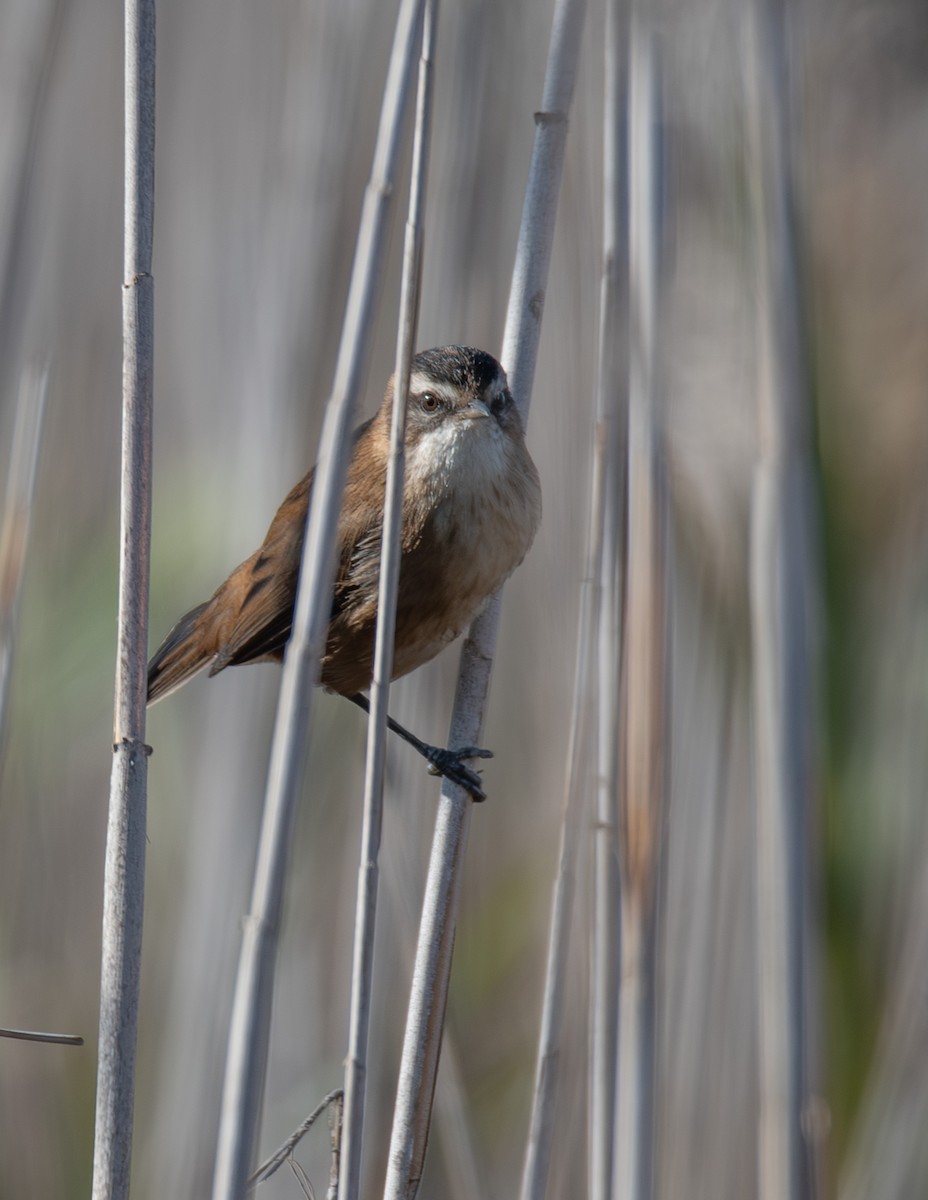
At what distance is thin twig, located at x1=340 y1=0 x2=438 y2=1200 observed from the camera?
126 centimetres

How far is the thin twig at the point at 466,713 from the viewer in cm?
151

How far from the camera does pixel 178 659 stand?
2.45 m

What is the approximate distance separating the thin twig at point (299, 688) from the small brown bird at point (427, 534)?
2.17 ft

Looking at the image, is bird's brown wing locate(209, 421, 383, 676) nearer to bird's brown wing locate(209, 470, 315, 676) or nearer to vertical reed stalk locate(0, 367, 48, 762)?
bird's brown wing locate(209, 470, 315, 676)

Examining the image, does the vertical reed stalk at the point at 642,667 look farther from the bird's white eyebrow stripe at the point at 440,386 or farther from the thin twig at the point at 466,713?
the bird's white eyebrow stripe at the point at 440,386

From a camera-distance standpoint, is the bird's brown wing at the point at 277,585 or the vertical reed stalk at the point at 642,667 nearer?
the vertical reed stalk at the point at 642,667

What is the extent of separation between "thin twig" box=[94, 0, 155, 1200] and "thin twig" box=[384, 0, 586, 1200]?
1.08 feet

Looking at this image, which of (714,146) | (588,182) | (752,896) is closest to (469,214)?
(588,182)

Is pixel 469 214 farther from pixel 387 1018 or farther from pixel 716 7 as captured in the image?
pixel 387 1018

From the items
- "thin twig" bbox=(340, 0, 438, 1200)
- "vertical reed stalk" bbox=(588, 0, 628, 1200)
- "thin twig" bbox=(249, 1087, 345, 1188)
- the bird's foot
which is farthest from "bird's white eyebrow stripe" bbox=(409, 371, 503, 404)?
"thin twig" bbox=(249, 1087, 345, 1188)

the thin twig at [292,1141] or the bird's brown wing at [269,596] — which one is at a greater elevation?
the bird's brown wing at [269,596]

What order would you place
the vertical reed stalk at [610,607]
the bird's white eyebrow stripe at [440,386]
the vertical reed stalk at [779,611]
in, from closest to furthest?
1. the vertical reed stalk at [779,611]
2. the vertical reed stalk at [610,607]
3. the bird's white eyebrow stripe at [440,386]

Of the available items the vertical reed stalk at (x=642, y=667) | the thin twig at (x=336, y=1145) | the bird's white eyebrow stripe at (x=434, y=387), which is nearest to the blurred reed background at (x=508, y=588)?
the vertical reed stalk at (x=642, y=667)

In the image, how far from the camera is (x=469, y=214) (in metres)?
2.27
